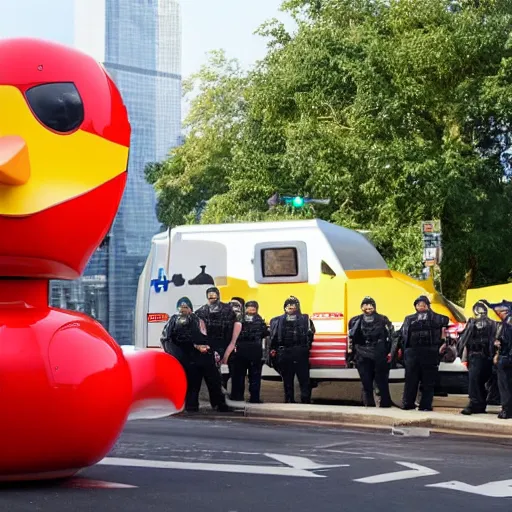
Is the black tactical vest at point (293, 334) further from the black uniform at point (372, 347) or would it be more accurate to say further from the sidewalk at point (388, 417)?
the sidewalk at point (388, 417)

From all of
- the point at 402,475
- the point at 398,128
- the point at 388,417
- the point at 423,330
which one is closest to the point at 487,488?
the point at 402,475

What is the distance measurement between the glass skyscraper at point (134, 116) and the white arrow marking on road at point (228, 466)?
3959 cm

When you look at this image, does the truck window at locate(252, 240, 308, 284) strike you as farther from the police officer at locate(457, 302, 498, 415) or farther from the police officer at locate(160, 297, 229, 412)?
the police officer at locate(457, 302, 498, 415)

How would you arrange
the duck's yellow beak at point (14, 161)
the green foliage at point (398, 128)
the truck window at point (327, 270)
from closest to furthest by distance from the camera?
the duck's yellow beak at point (14, 161) < the truck window at point (327, 270) < the green foliage at point (398, 128)

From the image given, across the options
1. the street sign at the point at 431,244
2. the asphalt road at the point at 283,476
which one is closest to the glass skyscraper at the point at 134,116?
the street sign at the point at 431,244

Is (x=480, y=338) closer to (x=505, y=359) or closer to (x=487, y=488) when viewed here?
(x=505, y=359)

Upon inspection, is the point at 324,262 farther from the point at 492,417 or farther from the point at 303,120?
the point at 303,120

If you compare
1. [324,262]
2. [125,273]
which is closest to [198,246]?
[324,262]

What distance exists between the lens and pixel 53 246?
28.2ft

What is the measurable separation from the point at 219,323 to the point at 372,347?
2.29 meters

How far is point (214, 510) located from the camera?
8031 millimetres

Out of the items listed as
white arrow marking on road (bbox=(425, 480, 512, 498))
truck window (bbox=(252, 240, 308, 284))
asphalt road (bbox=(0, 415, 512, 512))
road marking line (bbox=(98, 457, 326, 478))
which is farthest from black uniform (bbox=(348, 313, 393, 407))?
white arrow marking on road (bbox=(425, 480, 512, 498))

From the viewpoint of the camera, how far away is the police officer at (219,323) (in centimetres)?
1781

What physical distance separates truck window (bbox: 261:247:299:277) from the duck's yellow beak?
10433 millimetres
